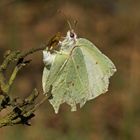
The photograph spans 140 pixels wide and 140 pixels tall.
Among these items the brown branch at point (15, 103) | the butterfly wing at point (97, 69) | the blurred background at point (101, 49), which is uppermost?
the brown branch at point (15, 103)

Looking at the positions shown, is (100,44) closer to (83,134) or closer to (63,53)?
(83,134)

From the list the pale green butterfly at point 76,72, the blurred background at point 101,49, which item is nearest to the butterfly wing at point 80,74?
the pale green butterfly at point 76,72

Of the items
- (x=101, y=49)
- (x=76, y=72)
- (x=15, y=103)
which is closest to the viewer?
(x=15, y=103)

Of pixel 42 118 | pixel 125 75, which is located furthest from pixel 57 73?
pixel 125 75

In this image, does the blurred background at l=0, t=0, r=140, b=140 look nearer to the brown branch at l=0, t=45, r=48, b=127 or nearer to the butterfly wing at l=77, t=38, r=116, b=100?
the butterfly wing at l=77, t=38, r=116, b=100

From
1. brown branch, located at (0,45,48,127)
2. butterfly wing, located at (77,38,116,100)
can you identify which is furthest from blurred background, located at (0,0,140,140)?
brown branch, located at (0,45,48,127)

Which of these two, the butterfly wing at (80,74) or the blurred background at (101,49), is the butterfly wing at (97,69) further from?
the blurred background at (101,49)

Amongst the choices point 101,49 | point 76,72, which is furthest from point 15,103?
point 101,49

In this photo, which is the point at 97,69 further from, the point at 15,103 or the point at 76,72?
the point at 15,103

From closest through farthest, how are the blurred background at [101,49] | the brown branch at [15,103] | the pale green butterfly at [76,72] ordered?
1. the brown branch at [15,103]
2. the pale green butterfly at [76,72]
3. the blurred background at [101,49]
